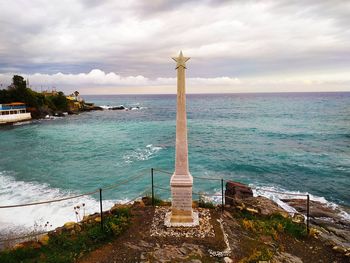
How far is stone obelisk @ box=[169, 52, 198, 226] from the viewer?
30.0ft

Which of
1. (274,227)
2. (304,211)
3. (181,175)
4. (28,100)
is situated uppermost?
(28,100)

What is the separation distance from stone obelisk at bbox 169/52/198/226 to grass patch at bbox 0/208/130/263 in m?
1.73

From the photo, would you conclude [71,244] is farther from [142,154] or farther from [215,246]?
[142,154]

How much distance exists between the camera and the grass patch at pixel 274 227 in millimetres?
9464

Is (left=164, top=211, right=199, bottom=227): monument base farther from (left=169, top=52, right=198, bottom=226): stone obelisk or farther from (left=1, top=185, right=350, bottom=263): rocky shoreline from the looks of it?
(left=1, top=185, right=350, bottom=263): rocky shoreline

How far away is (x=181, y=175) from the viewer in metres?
9.43

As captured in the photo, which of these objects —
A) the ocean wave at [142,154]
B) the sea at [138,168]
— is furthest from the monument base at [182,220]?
the ocean wave at [142,154]

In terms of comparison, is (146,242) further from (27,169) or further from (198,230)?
Answer: (27,169)

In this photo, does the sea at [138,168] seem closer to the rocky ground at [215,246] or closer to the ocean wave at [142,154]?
the ocean wave at [142,154]

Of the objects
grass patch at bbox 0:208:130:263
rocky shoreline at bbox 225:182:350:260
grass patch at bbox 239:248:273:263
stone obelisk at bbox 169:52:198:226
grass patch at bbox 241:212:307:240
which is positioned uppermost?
stone obelisk at bbox 169:52:198:226

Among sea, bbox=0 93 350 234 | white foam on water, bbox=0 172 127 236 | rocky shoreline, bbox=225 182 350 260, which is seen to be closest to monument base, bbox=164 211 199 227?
rocky shoreline, bbox=225 182 350 260

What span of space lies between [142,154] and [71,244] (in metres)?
20.8

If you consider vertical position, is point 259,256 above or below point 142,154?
above

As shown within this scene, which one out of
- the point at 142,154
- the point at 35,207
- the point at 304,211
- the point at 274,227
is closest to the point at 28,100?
the point at 142,154
